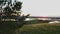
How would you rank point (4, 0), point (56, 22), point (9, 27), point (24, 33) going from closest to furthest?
point (9, 27) → point (4, 0) → point (24, 33) → point (56, 22)

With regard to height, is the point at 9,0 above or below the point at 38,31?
above

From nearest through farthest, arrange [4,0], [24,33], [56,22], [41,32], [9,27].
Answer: [9,27], [4,0], [24,33], [41,32], [56,22]

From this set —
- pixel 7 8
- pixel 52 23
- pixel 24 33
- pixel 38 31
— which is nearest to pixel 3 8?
pixel 7 8

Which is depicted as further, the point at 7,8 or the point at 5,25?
the point at 7,8

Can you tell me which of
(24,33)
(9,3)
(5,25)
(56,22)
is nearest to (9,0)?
(9,3)

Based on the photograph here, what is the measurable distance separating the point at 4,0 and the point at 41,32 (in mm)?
2487

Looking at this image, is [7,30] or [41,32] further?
[41,32]

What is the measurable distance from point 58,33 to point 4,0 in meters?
2.59

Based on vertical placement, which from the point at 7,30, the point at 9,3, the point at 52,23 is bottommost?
the point at 52,23

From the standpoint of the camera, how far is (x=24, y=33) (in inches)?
241

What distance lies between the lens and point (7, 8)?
4.41 meters

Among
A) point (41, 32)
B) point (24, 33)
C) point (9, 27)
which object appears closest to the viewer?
point (9, 27)

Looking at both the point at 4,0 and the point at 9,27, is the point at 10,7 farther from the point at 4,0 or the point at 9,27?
the point at 9,27

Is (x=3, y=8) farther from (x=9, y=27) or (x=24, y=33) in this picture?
(x=24, y=33)
